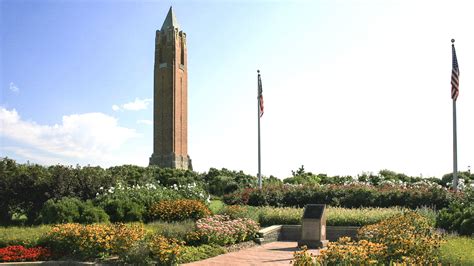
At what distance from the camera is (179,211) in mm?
16109

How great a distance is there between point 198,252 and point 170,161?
37844 millimetres

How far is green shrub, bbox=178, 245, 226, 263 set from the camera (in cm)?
1099

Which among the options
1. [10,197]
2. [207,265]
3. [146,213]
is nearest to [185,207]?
[146,213]

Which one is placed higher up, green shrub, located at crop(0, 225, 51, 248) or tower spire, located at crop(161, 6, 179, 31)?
tower spire, located at crop(161, 6, 179, 31)

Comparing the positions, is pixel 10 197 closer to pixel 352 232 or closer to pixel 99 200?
pixel 99 200

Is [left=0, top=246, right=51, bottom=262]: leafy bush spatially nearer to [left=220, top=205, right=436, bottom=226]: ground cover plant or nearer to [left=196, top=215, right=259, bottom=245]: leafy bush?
[left=196, top=215, right=259, bottom=245]: leafy bush

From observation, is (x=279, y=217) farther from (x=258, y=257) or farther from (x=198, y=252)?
(x=198, y=252)

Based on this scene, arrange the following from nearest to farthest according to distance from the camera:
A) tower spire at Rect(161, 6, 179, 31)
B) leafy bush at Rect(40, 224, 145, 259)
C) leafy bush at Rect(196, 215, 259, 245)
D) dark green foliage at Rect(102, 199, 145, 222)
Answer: leafy bush at Rect(40, 224, 145, 259), leafy bush at Rect(196, 215, 259, 245), dark green foliage at Rect(102, 199, 145, 222), tower spire at Rect(161, 6, 179, 31)

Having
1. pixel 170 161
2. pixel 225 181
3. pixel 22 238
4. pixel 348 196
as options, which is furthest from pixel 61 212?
pixel 170 161

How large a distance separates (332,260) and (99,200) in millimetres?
12771

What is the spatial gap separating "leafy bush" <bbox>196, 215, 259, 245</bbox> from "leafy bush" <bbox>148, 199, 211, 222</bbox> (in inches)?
47.1

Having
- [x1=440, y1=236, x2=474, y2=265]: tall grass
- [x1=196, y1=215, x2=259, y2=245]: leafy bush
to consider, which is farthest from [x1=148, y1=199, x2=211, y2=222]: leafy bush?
[x1=440, y1=236, x2=474, y2=265]: tall grass

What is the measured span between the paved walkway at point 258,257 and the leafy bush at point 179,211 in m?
2.72

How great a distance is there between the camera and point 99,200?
59.9ft
